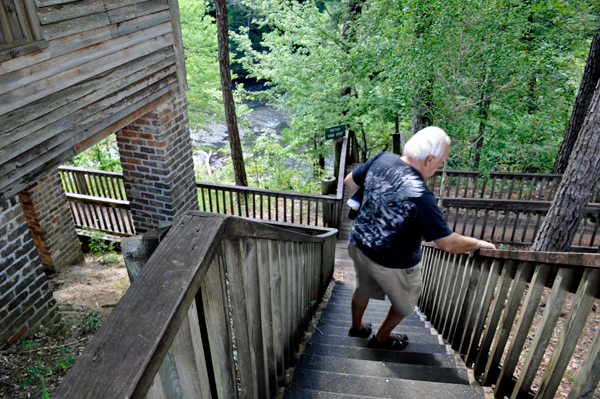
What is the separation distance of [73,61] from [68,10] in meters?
0.41

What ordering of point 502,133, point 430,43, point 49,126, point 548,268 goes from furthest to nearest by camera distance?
1. point 502,133
2. point 430,43
3. point 49,126
4. point 548,268

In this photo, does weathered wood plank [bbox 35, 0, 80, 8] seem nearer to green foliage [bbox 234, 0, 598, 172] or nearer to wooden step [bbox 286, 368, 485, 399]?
wooden step [bbox 286, 368, 485, 399]

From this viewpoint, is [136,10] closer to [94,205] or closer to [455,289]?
[455,289]

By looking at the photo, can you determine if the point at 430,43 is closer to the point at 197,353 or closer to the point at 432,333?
the point at 432,333

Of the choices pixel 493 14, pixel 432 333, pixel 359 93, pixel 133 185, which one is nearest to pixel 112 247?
pixel 133 185

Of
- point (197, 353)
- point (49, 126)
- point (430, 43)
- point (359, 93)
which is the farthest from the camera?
point (359, 93)

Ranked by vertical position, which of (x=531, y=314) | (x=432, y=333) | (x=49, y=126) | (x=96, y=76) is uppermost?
(x=96, y=76)

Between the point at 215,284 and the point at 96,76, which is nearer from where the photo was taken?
the point at 215,284

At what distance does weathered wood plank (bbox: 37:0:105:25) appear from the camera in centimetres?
300

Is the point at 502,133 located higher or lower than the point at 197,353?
lower

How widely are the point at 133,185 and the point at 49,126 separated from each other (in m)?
1.95

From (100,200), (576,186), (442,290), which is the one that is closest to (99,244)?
(100,200)

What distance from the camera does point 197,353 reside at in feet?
3.54

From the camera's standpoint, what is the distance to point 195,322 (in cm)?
105
